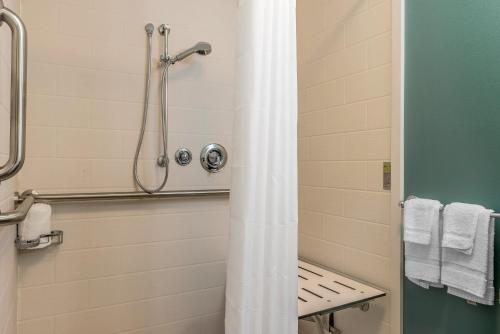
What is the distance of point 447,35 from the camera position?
3.84 ft

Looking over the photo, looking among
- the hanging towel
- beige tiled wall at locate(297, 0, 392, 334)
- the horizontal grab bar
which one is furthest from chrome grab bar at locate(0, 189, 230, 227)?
the hanging towel

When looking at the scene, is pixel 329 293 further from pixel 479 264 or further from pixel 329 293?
pixel 479 264

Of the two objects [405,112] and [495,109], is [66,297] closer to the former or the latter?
[405,112]

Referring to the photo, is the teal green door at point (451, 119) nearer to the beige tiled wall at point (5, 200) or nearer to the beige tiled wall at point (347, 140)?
the beige tiled wall at point (347, 140)

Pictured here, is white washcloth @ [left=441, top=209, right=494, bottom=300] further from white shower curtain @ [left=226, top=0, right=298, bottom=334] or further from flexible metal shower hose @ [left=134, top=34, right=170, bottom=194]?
flexible metal shower hose @ [left=134, top=34, right=170, bottom=194]

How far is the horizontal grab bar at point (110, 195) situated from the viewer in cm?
132

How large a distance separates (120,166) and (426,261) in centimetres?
137

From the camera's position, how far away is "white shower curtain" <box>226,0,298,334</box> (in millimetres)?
1000

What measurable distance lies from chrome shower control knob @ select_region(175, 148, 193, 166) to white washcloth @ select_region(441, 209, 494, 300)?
1.22m

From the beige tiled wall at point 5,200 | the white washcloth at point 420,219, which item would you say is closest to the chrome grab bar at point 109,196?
the beige tiled wall at point 5,200

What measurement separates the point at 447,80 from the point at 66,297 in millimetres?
1815

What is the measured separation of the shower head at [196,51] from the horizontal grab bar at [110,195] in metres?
0.66

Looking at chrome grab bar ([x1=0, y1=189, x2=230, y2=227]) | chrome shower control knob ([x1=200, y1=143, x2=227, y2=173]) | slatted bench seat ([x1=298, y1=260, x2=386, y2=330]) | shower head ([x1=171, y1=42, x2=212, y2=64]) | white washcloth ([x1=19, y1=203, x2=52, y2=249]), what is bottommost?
slatted bench seat ([x1=298, y1=260, x2=386, y2=330])

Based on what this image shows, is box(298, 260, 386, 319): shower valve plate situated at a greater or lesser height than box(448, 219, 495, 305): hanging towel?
lesser
